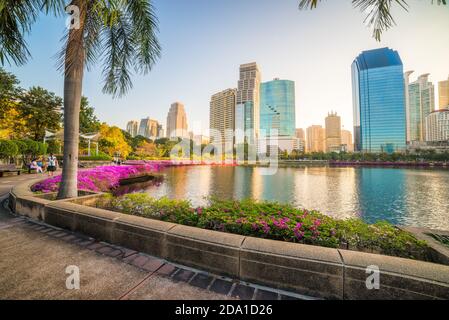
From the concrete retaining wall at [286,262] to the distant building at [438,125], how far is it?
5545 inches

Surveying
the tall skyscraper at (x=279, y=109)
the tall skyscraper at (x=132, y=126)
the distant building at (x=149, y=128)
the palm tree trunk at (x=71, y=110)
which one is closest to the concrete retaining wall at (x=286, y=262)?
the palm tree trunk at (x=71, y=110)

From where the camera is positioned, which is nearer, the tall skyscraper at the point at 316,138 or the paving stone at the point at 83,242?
the paving stone at the point at 83,242

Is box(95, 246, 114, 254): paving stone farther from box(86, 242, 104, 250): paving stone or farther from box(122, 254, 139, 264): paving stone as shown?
box(122, 254, 139, 264): paving stone

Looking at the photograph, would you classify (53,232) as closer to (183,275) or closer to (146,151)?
(183,275)

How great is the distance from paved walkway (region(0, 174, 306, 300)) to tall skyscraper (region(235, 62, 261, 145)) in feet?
295

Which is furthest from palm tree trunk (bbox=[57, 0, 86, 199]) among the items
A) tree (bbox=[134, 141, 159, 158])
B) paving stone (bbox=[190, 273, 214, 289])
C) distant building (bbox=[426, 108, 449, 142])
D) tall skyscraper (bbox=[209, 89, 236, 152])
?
distant building (bbox=[426, 108, 449, 142])

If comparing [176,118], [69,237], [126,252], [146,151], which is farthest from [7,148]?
[176,118]

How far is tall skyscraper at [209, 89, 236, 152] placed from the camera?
101512 millimetres

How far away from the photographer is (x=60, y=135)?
2316 cm

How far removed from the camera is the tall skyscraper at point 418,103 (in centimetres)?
11912

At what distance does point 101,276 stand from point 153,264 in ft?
1.98

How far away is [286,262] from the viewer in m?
2.04

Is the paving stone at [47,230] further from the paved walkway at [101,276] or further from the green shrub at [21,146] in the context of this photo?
the green shrub at [21,146]

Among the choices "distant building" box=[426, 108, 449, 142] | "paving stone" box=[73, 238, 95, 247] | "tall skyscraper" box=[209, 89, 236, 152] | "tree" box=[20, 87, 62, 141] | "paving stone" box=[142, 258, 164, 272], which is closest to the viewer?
"paving stone" box=[142, 258, 164, 272]
